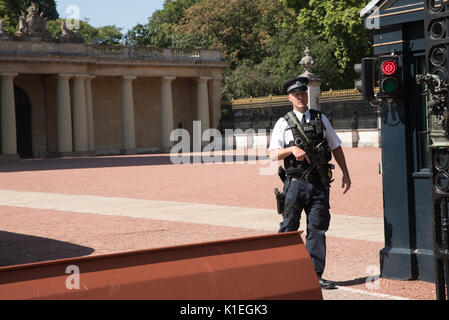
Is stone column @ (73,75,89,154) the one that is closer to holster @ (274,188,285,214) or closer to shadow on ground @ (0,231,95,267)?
shadow on ground @ (0,231,95,267)

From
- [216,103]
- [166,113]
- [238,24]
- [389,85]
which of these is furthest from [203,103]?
[389,85]

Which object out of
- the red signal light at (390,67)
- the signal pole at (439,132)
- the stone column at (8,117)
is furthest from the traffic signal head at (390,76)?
the stone column at (8,117)

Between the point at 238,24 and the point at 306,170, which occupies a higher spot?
the point at 238,24

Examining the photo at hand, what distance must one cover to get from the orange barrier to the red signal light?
4.35 meters

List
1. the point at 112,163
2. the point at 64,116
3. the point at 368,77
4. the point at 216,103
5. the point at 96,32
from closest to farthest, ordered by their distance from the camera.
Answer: the point at 368,77 → the point at 112,163 → the point at 64,116 → the point at 216,103 → the point at 96,32

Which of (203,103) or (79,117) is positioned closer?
(79,117)

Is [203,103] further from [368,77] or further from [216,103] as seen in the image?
[368,77]

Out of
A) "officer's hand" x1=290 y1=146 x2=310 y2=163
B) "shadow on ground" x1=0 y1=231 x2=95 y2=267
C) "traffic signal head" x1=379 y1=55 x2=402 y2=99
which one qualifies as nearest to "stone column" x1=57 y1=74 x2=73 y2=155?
"shadow on ground" x1=0 y1=231 x2=95 y2=267

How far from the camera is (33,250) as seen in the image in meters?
10.7

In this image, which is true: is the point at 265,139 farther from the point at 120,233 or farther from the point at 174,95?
the point at 120,233

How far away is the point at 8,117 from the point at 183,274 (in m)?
47.2

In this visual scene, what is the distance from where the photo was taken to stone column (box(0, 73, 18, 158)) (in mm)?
48094
